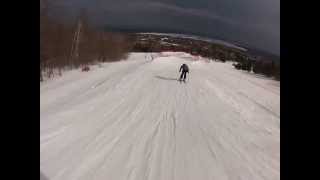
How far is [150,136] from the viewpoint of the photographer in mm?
10422

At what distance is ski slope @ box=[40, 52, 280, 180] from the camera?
7637 mm

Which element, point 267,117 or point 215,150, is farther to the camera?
point 267,117

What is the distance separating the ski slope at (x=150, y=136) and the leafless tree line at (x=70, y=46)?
9.26 feet

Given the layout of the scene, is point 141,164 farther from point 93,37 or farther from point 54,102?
point 93,37

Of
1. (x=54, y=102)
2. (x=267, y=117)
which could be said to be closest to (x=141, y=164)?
(x=54, y=102)

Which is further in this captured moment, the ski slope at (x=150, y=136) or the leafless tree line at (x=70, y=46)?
the leafless tree line at (x=70, y=46)

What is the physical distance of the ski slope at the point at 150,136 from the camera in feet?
25.1

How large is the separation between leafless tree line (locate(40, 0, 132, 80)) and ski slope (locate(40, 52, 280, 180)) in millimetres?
2822

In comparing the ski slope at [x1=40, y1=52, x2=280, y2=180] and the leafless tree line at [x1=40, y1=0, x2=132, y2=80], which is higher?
the leafless tree line at [x1=40, y1=0, x2=132, y2=80]

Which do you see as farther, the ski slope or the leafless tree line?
the leafless tree line

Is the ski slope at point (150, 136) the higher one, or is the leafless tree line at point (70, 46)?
the leafless tree line at point (70, 46)

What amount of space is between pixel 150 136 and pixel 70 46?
23207 millimetres
